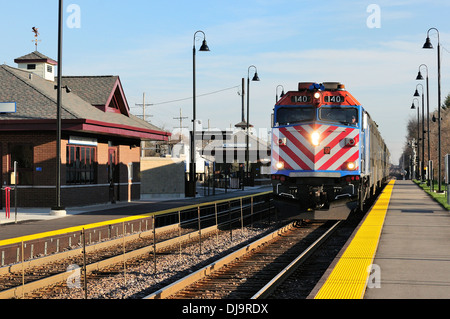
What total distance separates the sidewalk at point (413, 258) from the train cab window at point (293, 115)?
13.5 feet

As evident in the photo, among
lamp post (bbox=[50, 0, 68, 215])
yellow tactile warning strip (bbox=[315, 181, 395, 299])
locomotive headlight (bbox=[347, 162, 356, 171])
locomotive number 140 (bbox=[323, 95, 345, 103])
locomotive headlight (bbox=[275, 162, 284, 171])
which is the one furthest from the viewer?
lamp post (bbox=[50, 0, 68, 215])

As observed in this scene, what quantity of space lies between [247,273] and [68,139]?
1615cm

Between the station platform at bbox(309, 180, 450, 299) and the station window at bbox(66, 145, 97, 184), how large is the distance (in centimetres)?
1350

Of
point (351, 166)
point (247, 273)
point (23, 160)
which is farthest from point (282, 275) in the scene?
point (23, 160)

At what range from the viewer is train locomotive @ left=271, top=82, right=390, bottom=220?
19000mm

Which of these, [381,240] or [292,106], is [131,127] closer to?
[292,106]

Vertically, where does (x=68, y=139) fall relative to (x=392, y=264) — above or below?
above

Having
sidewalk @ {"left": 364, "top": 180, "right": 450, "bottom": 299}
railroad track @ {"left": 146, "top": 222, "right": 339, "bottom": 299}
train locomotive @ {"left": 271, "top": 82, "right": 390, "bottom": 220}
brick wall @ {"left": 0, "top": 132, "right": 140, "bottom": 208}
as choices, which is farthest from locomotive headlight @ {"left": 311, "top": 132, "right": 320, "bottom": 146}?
brick wall @ {"left": 0, "top": 132, "right": 140, "bottom": 208}

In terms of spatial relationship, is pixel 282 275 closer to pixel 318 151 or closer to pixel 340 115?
pixel 318 151

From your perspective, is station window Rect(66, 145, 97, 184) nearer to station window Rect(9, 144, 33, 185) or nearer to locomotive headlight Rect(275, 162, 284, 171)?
station window Rect(9, 144, 33, 185)

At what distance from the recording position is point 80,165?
1114 inches

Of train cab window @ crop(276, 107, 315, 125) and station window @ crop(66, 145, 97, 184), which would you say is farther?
station window @ crop(66, 145, 97, 184)

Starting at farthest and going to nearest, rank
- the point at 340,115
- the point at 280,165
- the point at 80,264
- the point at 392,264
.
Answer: the point at 280,165 < the point at 340,115 < the point at 80,264 < the point at 392,264
